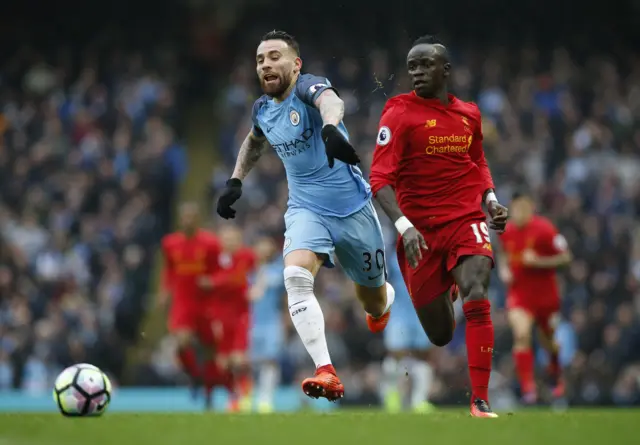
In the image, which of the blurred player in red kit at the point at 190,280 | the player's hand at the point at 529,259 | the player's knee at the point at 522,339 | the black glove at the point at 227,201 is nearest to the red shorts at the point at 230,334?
the blurred player in red kit at the point at 190,280

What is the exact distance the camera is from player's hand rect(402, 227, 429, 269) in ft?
25.6

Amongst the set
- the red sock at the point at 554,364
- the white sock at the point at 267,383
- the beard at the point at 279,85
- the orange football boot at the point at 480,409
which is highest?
the beard at the point at 279,85

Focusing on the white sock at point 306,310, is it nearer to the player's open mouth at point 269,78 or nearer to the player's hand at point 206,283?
the player's open mouth at point 269,78

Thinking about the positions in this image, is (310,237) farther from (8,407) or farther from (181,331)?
(8,407)

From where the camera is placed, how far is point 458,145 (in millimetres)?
8648

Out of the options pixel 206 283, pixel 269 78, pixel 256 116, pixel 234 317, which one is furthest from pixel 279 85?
pixel 234 317

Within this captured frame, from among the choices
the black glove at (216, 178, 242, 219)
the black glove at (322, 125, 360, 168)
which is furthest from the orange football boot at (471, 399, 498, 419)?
the black glove at (216, 178, 242, 219)

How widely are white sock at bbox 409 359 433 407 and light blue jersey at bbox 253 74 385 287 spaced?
6524 millimetres

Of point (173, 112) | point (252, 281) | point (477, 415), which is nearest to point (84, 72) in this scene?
point (173, 112)

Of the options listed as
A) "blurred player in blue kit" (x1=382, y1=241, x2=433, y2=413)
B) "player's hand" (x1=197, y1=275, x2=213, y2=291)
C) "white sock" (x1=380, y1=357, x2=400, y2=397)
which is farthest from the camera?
"white sock" (x1=380, y1=357, x2=400, y2=397)

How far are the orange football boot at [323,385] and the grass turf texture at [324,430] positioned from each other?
0.17 metres

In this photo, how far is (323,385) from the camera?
8.00 metres

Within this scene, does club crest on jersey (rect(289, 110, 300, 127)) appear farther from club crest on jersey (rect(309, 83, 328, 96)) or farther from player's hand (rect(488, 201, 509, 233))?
player's hand (rect(488, 201, 509, 233))

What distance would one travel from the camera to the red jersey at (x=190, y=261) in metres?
15.2
